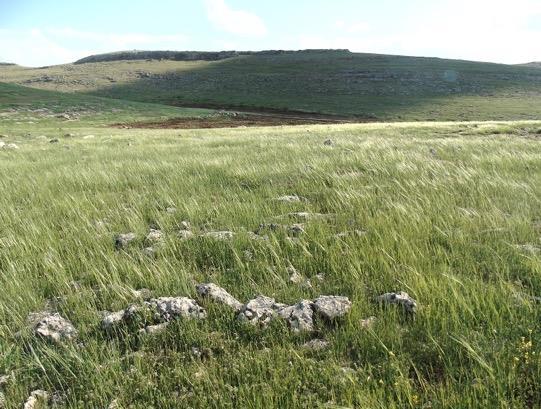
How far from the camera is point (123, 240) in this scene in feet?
14.4

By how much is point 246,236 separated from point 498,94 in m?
75.3

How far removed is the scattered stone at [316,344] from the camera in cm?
246

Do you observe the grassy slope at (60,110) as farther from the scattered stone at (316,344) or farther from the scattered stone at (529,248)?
the scattered stone at (529,248)

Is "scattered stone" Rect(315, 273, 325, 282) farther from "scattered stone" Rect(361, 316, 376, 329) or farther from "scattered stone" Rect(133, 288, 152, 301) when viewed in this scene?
"scattered stone" Rect(133, 288, 152, 301)

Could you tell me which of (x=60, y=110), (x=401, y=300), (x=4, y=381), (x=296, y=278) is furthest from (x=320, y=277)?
(x=60, y=110)

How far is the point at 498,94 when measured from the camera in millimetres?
67000

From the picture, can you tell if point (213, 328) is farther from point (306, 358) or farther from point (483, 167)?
point (483, 167)

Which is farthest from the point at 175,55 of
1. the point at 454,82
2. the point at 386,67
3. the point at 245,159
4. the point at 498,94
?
the point at 245,159

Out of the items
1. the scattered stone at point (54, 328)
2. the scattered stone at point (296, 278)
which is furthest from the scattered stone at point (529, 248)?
the scattered stone at point (54, 328)

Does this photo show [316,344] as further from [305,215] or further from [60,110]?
[60,110]

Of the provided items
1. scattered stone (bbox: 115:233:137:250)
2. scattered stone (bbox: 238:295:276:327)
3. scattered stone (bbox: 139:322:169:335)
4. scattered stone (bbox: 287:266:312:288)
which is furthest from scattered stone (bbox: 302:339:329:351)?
scattered stone (bbox: 115:233:137:250)

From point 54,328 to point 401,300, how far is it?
7.61 ft

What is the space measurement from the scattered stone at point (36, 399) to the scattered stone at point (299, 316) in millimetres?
1417

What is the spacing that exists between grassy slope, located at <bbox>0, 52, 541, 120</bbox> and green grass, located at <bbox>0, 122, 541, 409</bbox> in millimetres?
49568
